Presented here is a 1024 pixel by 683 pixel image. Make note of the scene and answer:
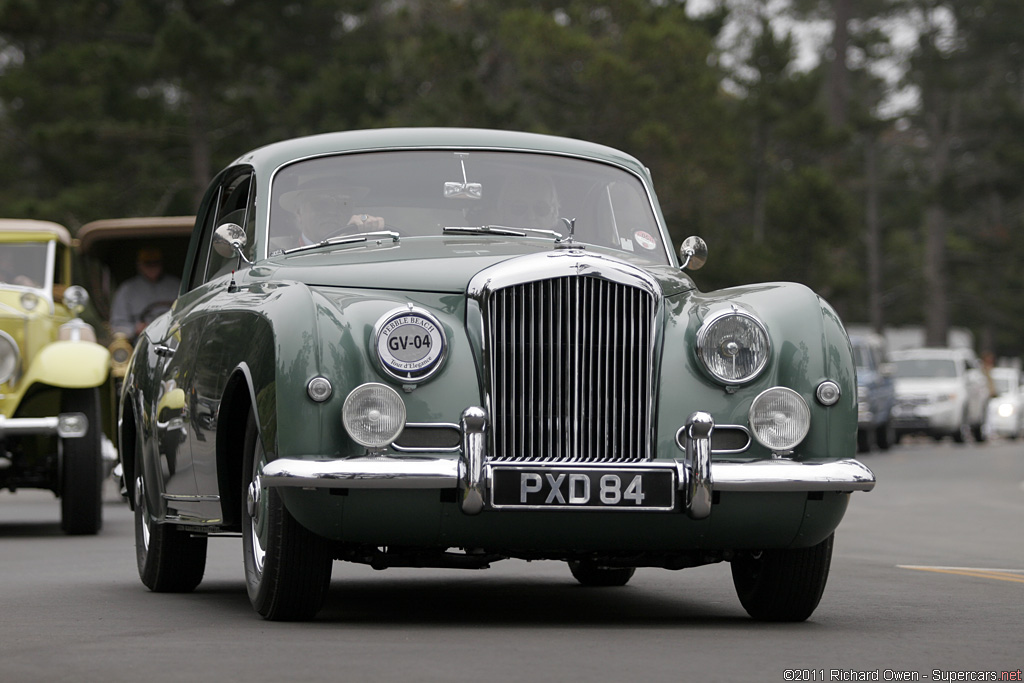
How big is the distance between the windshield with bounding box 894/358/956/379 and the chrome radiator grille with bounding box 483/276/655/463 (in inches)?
1270

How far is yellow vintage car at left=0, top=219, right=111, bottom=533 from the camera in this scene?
40.9 feet

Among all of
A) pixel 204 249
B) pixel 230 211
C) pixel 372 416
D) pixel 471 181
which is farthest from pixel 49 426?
pixel 372 416

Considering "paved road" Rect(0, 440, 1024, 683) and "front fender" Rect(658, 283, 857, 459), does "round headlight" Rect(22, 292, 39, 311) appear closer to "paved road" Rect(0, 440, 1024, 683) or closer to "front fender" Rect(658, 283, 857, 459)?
"paved road" Rect(0, 440, 1024, 683)

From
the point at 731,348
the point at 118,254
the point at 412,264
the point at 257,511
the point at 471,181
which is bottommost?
the point at 257,511

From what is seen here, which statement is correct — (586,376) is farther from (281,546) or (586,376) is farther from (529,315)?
(281,546)

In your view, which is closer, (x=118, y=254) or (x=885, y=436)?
(x=118, y=254)

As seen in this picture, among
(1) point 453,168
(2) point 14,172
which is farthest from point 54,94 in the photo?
(1) point 453,168

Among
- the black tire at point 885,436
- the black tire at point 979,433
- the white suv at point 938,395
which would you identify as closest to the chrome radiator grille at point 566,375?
the black tire at point 885,436

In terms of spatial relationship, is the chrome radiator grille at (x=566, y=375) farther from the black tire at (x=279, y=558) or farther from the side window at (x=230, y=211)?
the side window at (x=230, y=211)

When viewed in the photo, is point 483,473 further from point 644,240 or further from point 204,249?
point 204,249

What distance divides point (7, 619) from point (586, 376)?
2422mm

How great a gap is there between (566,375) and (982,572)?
13.4ft

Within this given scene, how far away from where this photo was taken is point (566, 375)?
6797mm

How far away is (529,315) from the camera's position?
6816 millimetres
